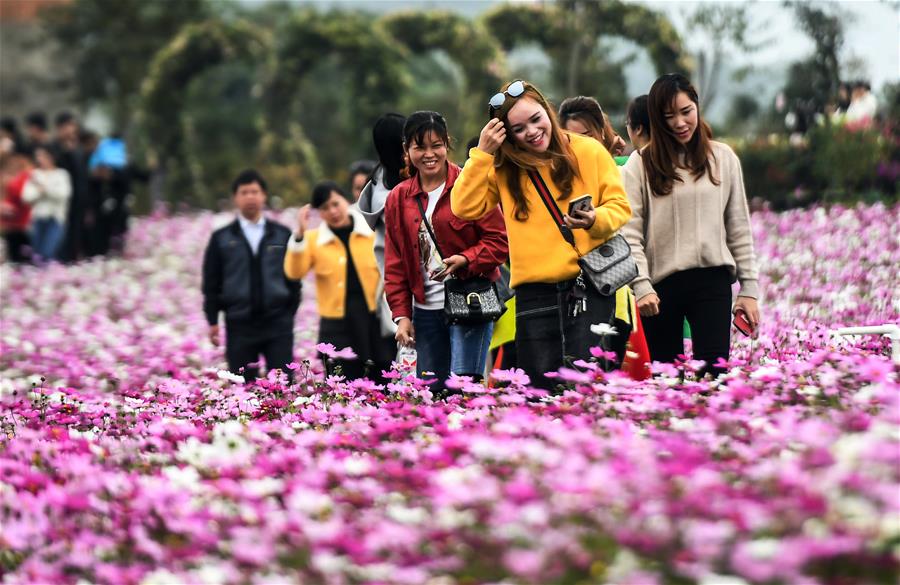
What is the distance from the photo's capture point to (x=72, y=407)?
22.4 feet

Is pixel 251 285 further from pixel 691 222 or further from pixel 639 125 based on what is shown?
pixel 691 222

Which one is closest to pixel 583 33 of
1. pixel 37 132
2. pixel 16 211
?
pixel 37 132

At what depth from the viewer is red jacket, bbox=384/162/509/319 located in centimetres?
598

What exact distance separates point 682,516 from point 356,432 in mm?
1952

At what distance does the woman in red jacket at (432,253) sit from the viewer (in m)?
6.02

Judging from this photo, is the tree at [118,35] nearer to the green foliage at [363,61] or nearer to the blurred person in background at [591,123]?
the green foliage at [363,61]

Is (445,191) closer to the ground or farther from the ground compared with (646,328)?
farther from the ground

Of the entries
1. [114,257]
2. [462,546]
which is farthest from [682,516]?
[114,257]

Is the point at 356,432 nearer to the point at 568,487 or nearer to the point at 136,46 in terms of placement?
the point at 568,487

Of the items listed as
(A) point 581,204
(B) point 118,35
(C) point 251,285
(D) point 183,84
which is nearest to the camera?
(A) point 581,204

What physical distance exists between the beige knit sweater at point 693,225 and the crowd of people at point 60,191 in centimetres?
1438

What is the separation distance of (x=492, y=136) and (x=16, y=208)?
16005 millimetres

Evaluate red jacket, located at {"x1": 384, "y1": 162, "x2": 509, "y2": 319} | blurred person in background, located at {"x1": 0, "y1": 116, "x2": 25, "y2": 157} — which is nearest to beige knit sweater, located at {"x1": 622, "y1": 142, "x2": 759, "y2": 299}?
red jacket, located at {"x1": 384, "y1": 162, "x2": 509, "y2": 319}

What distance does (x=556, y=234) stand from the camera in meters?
5.44
